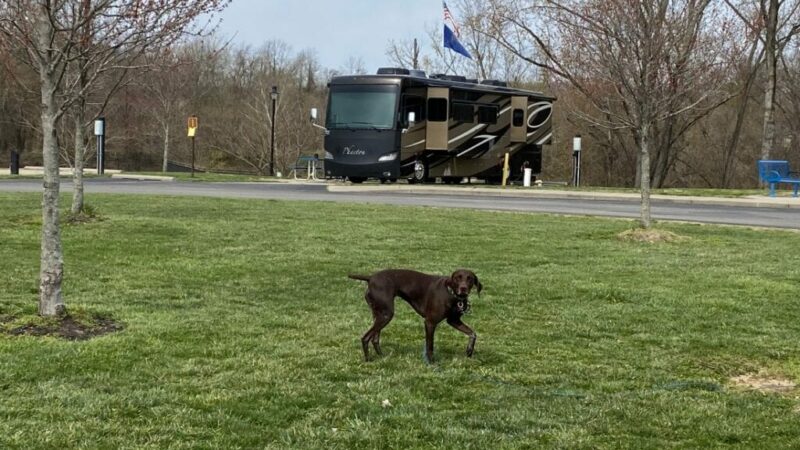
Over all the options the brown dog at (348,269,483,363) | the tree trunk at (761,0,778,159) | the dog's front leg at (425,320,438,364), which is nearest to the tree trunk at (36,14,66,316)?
the brown dog at (348,269,483,363)

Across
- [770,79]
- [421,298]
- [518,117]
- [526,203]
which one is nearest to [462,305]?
[421,298]

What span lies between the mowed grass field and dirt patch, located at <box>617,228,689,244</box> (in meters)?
1.15

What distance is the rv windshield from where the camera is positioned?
25719 millimetres

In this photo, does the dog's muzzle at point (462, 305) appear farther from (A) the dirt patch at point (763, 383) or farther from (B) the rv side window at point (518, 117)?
(B) the rv side window at point (518, 117)

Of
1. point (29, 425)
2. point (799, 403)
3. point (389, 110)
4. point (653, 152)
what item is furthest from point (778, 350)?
point (653, 152)

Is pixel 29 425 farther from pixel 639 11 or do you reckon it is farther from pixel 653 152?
pixel 653 152

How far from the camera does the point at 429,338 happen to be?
5172 millimetres

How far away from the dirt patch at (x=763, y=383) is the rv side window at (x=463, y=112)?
23216mm

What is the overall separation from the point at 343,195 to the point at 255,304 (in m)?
15.5

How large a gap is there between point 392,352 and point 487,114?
83.1 feet

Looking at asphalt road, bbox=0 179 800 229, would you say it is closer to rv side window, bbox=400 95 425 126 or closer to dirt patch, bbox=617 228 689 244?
rv side window, bbox=400 95 425 126

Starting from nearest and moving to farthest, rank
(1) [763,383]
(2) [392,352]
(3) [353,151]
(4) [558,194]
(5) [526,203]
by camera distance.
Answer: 1. (1) [763,383]
2. (2) [392,352]
3. (5) [526,203]
4. (4) [558,194]
5. (3) [353,151]

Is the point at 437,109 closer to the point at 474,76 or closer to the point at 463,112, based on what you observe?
the point at 463,112

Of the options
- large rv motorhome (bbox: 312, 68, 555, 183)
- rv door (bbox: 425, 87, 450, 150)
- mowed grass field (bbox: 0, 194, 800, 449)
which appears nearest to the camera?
mowed grass field (bbox: 0, 194, 800, 449)
